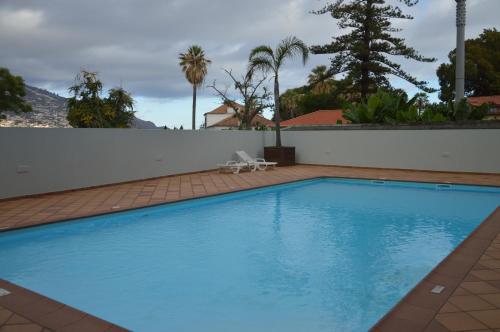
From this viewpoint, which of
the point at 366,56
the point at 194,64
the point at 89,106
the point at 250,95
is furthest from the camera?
the point at 194,64

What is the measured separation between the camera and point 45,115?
14.7 m

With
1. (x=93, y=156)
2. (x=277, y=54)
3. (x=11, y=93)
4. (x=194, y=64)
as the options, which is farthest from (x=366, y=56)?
(x=11, y=93)

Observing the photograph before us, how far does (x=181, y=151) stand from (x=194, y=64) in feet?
87.9

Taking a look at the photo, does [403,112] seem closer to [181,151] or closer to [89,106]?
[181,151]

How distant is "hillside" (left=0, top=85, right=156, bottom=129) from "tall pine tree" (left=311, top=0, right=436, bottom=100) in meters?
12.7

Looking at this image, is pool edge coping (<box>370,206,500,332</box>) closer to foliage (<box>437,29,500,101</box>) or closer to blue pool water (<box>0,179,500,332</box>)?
blue pool water (<box>0,179,500,332</box>)

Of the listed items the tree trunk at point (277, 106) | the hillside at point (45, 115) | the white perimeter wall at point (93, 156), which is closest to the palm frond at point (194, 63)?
the hillside at point (45, 115)

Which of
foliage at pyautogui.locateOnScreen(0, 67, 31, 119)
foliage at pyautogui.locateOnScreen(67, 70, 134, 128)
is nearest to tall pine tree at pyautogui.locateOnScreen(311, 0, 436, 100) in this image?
foliage at pyautogui.locateOnScreen(67, 70, 134, 128)

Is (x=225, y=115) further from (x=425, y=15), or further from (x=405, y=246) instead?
(x=405, y=246)

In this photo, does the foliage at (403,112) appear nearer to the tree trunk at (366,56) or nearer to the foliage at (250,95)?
the tree trunk at (366,56)

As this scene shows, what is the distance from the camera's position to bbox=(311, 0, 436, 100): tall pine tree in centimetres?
2255

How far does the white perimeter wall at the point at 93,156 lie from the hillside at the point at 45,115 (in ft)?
1.61

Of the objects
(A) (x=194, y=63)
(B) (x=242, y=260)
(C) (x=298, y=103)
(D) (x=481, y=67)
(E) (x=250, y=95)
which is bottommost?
(B) (x=242, y=260)

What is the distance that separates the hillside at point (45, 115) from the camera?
8943 mm
